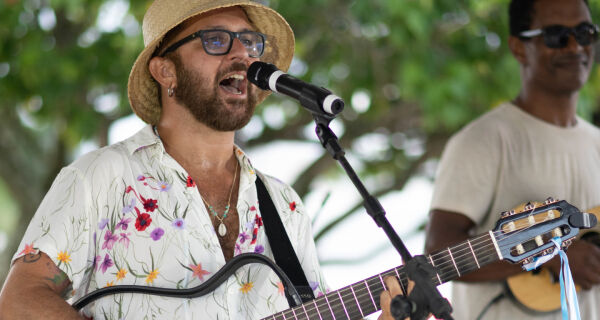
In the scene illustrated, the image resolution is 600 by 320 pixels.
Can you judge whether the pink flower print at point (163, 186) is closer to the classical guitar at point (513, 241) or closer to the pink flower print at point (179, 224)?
the pink flower print at point (179, 224)

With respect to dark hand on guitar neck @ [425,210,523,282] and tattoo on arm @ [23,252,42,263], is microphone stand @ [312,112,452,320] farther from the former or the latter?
dark hand on guitar neck @ [425,210,523,282]

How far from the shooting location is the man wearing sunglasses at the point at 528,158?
370 centimetres

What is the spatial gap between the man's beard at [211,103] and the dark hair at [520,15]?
164 cm

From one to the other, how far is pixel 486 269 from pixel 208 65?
60.1 inches

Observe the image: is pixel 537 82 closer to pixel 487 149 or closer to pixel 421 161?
pixel 487 149

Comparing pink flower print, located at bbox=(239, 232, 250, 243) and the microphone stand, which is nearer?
the microphone stand

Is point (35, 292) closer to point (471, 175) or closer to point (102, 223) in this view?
point (102, 223)

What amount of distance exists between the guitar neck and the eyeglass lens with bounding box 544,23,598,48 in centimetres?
160

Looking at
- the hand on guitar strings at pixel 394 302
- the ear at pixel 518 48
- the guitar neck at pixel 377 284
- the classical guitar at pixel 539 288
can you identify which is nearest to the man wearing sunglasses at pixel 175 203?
the guitar neck at pixel 377 284

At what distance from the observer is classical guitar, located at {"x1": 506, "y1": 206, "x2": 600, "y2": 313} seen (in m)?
3.58

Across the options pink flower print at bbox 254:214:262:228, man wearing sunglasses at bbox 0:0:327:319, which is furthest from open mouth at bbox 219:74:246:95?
pink flower print at bbox 254:214:262:228

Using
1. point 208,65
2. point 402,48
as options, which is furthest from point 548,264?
point 402,48

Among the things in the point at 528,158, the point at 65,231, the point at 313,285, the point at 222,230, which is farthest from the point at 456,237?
the point at 65,231

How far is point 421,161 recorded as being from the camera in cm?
766
